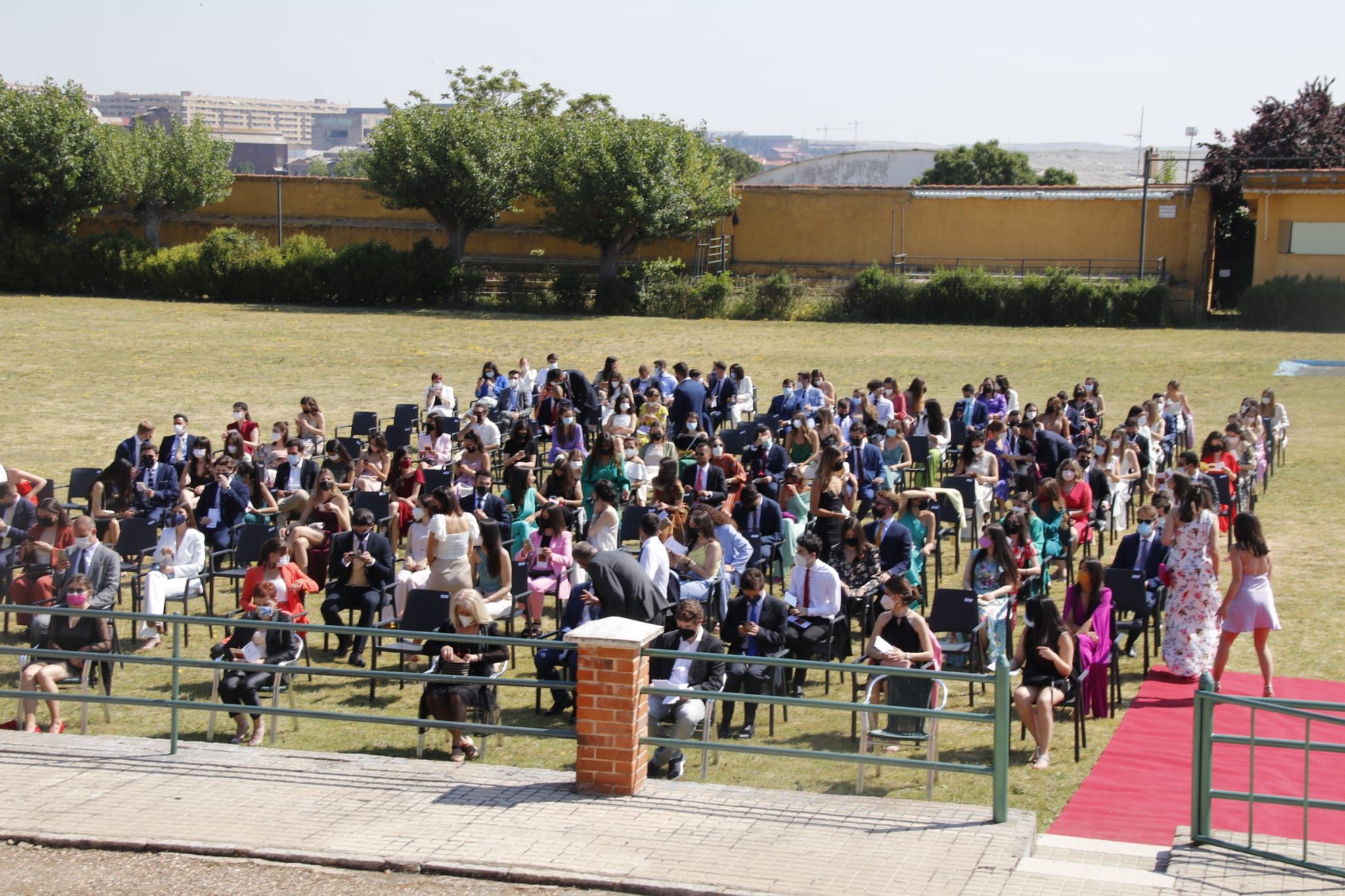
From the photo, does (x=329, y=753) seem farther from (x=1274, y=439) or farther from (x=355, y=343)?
(x=355, y=343)

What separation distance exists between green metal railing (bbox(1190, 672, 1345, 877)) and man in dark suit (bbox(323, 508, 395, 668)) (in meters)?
6.83

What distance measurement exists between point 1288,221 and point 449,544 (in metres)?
36.7

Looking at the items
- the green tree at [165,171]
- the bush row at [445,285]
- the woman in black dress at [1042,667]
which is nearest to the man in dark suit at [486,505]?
the woman in black dress at [1042,667]

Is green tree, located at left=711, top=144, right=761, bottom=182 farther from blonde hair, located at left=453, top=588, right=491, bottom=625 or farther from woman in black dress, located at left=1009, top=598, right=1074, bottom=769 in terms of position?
woman in black dress, located at left=1009, top=598, right=1074, bottom=769

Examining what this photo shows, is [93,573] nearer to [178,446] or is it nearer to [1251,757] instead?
[178,446]

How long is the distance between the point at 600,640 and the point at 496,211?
128ft

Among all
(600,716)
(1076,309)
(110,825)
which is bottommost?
(110,825)

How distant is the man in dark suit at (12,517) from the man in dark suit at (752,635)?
705 centimetres

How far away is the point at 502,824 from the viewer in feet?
24.6

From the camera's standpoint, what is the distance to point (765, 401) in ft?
87.5

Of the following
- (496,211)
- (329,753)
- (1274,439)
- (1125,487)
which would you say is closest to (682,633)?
(329,753)

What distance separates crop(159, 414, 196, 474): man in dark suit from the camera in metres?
16.1

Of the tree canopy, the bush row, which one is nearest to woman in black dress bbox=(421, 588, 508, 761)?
the bush row

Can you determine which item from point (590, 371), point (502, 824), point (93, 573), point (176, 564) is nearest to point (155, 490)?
point (176, 564)
